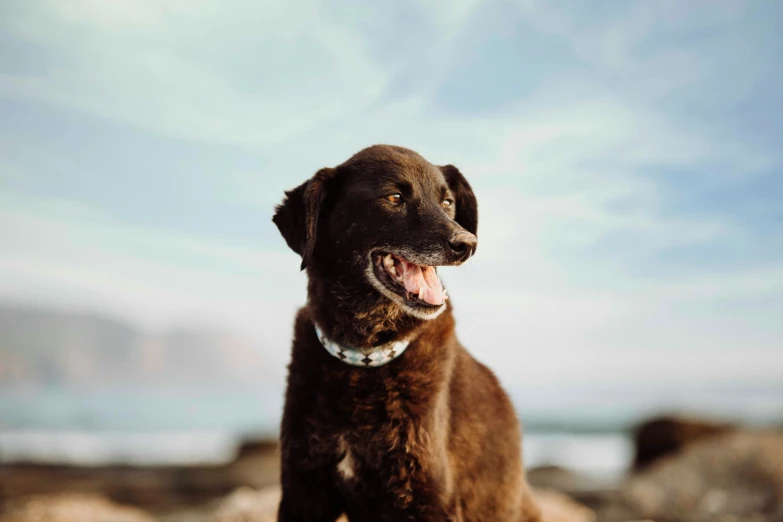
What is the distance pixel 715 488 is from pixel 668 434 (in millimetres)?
4434

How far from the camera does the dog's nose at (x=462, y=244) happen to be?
3.92 metres

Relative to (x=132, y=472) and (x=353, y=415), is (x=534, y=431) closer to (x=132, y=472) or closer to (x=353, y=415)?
(x=132, y=472)

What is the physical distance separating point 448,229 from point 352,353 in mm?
892

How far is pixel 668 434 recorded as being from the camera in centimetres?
1383

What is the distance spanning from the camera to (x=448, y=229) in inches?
159

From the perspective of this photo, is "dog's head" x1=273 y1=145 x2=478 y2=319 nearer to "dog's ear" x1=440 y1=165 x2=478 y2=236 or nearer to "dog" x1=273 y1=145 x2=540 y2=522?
"dog" x1=273 y1=145 x2=540 y2=522

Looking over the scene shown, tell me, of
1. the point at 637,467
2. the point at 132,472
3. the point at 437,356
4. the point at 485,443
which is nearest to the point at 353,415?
the point at 437,356

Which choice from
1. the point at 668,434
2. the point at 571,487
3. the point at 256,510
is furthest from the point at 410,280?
the point at 571,487

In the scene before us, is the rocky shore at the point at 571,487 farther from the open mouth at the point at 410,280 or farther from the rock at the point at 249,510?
the open mouth at the point at 410,280

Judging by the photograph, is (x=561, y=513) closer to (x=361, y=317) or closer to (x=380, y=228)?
(x=361, y=317)

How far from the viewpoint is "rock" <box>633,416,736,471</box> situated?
13.5m

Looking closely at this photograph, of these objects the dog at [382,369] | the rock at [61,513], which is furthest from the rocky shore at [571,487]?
the dog at [382,369]

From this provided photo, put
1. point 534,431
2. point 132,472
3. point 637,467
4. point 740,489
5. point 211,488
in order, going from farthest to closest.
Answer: point 534,431 < point 132,472 < point 211,488 < point 637,467 < point 740,489

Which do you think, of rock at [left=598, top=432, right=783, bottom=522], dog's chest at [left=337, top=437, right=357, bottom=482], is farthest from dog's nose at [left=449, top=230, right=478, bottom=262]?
rock at [left=598, top=432, right=783, bottom=522]
